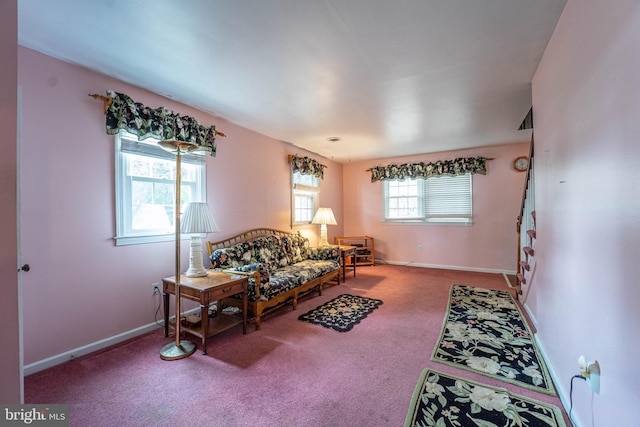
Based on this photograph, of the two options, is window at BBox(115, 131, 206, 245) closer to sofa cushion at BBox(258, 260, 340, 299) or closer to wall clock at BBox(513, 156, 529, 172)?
sofa cushion at BBox(258, 260, 340, 299)

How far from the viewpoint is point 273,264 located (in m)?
3.55

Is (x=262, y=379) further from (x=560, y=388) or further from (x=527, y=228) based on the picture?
(x=527, y=228)

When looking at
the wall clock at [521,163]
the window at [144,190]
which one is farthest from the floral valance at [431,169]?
the window at [144,190]

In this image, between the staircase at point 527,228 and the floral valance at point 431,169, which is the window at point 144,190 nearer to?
the staircase at point 527,228

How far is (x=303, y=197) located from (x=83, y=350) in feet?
11.9

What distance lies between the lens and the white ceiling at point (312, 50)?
1583mm

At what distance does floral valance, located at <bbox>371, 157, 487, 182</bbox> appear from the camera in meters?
4.97

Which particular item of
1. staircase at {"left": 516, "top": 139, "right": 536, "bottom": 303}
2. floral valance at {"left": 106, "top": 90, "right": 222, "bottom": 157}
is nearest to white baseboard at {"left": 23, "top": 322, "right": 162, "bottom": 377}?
floral valance at {"left": 106, "top": 90, "right": 222, "bottom": 157}

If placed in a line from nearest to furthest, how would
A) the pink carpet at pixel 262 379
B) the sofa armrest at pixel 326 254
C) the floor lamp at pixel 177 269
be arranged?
1. the pink carpet at pixel 262 379
2. the floor lamp at pixel 177 269
3. the sofa armrest at pixel 326 254

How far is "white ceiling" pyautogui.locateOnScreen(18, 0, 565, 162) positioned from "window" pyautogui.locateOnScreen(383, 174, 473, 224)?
213 centimetres

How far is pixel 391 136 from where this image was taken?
13.9 feet

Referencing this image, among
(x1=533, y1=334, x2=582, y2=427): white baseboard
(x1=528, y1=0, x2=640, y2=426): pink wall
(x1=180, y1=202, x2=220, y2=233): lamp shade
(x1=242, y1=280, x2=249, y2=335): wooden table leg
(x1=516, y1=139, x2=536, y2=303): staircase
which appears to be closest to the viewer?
(x1=528, y1=0, x2=640, y2=426): pink wall

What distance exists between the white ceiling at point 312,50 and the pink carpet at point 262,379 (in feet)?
7.93

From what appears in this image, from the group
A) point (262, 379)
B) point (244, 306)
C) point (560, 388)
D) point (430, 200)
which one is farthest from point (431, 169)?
point (262, 379)
